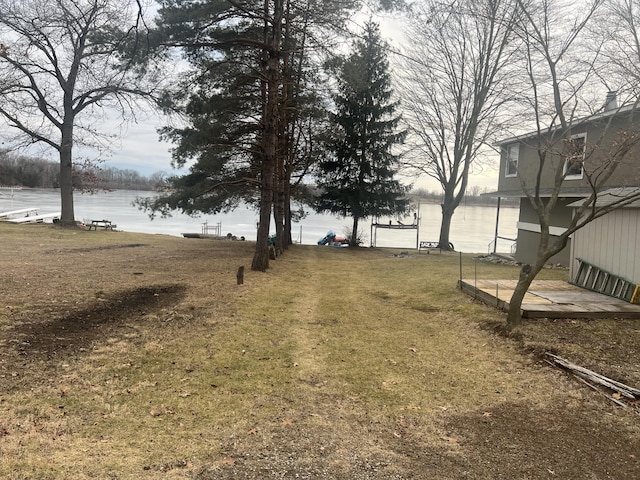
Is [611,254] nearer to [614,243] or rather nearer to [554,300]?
[614,243]

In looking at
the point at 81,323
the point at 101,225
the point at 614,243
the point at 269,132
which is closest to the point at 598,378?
the point at 614,243

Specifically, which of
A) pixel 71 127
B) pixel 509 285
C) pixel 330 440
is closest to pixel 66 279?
pixel 330 440

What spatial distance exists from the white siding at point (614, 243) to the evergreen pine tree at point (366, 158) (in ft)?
49.6

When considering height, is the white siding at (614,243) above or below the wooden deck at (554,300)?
above

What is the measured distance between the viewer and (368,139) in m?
23.3

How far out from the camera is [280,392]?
4.14 metres

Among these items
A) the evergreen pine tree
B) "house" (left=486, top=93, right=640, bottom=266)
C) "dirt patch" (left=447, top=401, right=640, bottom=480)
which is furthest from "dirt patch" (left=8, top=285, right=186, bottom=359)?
the evergreen pine tree

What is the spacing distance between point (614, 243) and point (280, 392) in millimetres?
6521

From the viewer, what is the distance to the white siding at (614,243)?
7.08m

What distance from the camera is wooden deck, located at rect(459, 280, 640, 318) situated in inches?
251

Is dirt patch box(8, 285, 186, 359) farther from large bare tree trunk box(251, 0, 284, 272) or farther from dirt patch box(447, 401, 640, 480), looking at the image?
dirt patch box(447, 401, 640, 480)

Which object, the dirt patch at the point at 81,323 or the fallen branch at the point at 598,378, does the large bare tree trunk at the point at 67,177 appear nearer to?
the dirt patch at the point at 81,323

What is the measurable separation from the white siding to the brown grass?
1.68m

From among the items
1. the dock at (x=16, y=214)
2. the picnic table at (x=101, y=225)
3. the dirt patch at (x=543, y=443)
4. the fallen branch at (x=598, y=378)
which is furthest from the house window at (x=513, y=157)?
the dock at (x=16, y=214)
